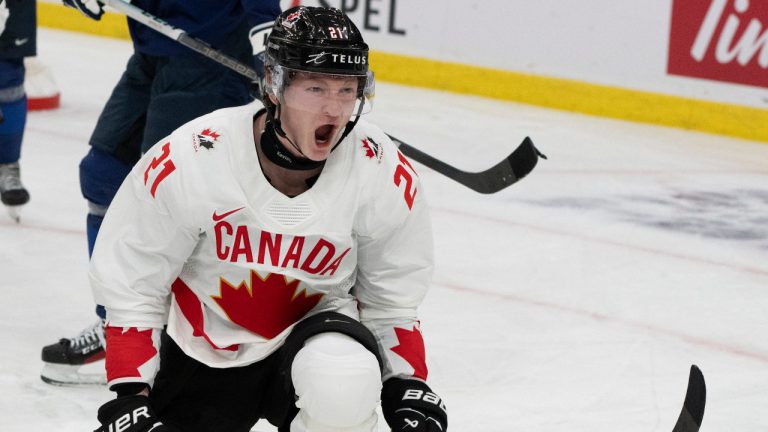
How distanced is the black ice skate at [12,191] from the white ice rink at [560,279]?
0.05 m

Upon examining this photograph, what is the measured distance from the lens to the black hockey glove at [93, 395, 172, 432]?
5.39 feet

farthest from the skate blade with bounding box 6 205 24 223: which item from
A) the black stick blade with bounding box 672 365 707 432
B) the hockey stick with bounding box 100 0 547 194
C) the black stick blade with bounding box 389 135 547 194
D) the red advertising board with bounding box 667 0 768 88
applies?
the red advertising board with bounding box 667 0 768 88

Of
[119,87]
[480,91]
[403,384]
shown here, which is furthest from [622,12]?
A: [403,384]

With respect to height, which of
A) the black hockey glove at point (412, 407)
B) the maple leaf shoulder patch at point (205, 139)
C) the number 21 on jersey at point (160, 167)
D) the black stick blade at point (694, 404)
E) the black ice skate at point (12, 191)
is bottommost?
the black ice skate at point (12, 191)

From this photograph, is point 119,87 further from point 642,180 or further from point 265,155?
point 642,180

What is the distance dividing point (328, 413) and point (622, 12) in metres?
4.26

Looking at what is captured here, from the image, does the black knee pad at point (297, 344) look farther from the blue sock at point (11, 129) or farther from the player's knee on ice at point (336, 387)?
the blue sock at point (11, 129)

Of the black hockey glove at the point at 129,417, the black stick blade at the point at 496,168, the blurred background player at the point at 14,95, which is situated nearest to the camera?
the black hockey glove at the point at 129,417

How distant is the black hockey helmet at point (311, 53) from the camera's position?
1.74m

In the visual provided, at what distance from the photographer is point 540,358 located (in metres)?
2.93

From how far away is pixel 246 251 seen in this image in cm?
180

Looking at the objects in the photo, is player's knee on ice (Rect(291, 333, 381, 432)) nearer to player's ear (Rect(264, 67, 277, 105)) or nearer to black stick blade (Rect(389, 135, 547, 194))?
player's ear (Rect(264, 67, 277, 105))

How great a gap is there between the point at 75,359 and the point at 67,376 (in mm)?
37

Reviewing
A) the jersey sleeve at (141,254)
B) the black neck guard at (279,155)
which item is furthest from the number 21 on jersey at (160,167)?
the black neck guard at (279,155)
